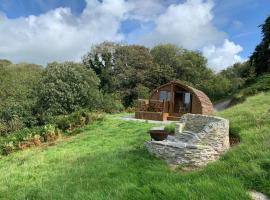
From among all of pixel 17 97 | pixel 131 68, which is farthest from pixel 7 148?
pixel 131 68

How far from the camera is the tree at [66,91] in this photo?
27.3 metres

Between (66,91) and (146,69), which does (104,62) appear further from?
(66,91)

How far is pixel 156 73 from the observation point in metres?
42.5

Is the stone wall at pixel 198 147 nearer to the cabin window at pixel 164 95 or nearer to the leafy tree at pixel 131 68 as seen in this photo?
the cabin window at pixel 164 95

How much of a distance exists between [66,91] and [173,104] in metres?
8.59

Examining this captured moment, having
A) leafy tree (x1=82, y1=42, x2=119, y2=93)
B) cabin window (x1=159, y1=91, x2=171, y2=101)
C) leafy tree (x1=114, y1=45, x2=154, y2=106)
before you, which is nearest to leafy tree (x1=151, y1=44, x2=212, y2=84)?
leafy tree (x1=114, y1=45, x2=154, y2=106)

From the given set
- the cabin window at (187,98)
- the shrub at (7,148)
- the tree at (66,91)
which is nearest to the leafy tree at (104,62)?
the tree at (66,91)

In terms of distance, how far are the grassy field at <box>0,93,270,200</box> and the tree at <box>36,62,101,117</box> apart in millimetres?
15056

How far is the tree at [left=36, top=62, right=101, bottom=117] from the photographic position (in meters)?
27.3

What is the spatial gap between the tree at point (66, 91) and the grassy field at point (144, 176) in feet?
49.4

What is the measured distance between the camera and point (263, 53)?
3550 centimetres

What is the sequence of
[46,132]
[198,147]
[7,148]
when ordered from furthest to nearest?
[46,132] < [7,148] < [198,147]

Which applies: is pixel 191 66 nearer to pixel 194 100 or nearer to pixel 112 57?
pixel 112 57

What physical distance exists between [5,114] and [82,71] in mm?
7475
